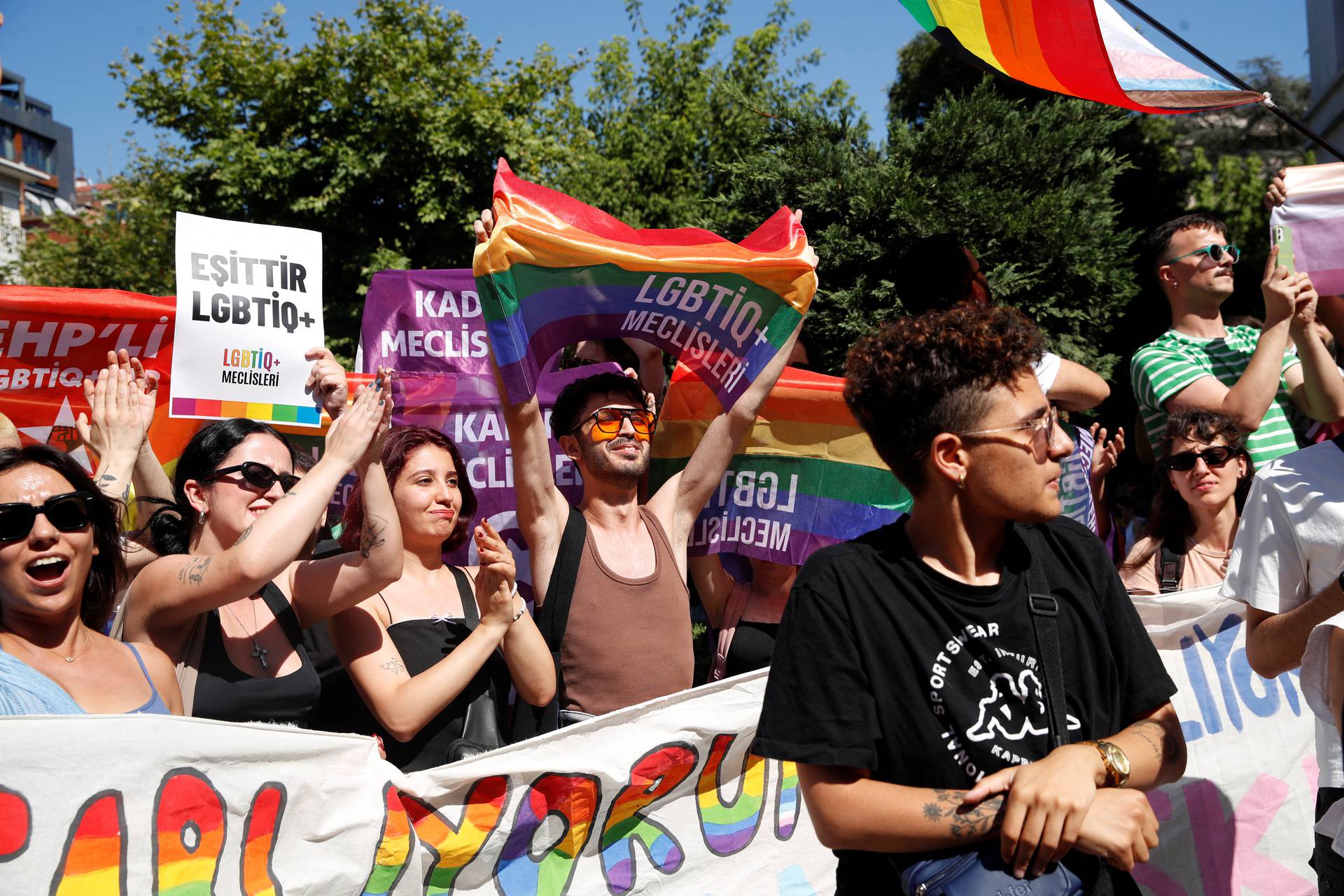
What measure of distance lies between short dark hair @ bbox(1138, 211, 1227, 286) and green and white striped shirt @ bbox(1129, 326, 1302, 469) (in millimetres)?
297

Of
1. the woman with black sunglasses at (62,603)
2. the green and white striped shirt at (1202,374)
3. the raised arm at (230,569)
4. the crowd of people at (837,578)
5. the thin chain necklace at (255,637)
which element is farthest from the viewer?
the green and white striped shirt at (1202,374)

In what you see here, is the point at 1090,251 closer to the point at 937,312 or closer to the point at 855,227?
the point at 855,227

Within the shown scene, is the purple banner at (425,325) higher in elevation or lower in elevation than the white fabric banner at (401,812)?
higher

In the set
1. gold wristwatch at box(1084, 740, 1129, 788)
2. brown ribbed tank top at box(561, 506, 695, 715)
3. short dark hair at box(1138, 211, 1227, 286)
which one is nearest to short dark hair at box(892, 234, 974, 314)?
short dark hair at box(1138, 211, 1227, 286)

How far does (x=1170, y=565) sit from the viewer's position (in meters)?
4.06

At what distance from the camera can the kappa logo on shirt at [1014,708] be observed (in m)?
1.84

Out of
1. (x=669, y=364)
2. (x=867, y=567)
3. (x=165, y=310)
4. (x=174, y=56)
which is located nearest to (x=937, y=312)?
(x=867, y=567)

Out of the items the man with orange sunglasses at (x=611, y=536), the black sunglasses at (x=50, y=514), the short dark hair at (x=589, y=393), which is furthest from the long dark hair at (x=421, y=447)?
the black sunglasses at (x=50, y=514)

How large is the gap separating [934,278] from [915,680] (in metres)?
2.27

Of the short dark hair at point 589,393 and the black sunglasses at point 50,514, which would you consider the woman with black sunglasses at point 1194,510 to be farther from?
the black sunglasses at point 50,514

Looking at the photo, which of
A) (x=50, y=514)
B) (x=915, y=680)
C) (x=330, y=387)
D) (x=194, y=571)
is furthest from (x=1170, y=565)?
(x=50, y=514)

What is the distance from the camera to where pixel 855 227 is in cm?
671

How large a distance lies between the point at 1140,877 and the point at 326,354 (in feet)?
9.72

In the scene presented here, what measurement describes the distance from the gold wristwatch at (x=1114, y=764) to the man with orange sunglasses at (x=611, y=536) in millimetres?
1853
